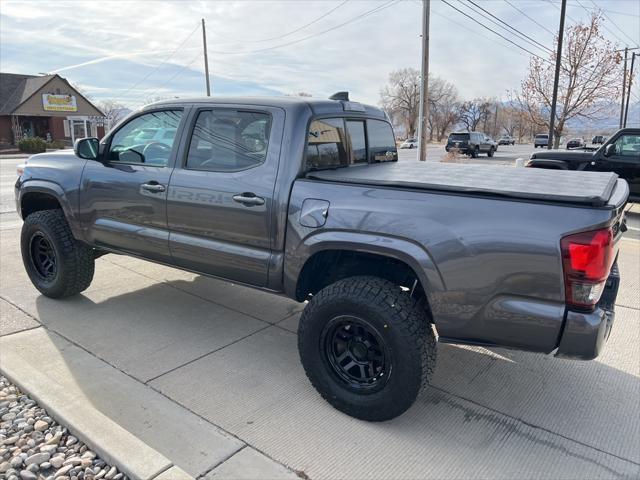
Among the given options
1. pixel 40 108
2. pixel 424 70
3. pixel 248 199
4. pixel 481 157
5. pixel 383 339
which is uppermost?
pixel 40 108

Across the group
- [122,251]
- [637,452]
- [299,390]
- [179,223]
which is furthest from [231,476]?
[122,251]

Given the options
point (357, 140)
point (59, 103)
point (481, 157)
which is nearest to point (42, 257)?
point (357, 140)

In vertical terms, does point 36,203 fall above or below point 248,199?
below

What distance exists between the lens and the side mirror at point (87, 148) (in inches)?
161

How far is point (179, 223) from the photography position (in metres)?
3.60

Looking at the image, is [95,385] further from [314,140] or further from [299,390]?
[314,140]

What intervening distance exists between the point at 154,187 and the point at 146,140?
532mm

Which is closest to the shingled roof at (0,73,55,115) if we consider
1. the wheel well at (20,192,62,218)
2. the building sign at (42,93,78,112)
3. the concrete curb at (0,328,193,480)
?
the building sign at (42,93,78,112)

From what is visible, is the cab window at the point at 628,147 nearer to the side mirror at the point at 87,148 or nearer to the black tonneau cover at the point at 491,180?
the black tonneau cover at the point at 491,180

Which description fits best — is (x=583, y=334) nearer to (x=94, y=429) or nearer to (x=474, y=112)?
(x=94, y=429)

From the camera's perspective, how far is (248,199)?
125 inches

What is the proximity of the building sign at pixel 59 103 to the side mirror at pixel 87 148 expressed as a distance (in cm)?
4361

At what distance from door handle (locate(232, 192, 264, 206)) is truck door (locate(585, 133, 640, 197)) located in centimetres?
879

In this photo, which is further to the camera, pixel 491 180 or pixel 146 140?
pixel 146 140
